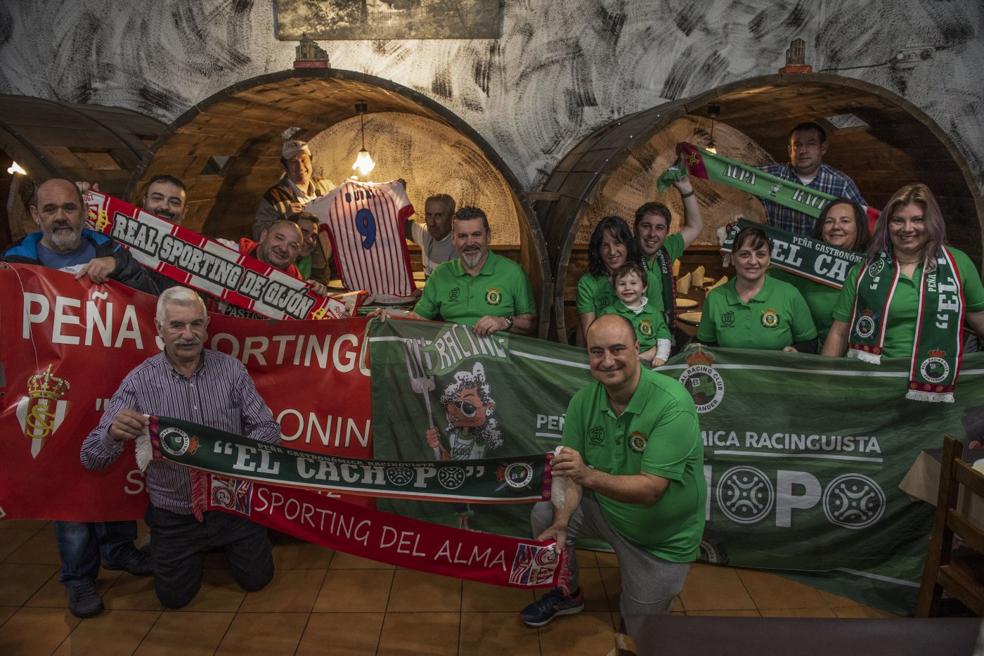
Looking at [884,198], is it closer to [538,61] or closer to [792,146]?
[792,146]

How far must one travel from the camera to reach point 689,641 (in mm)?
2418

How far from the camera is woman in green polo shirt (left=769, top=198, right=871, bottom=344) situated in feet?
16.3

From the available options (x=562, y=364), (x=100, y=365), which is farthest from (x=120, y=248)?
(x=562, y=364)

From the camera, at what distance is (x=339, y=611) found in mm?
4172

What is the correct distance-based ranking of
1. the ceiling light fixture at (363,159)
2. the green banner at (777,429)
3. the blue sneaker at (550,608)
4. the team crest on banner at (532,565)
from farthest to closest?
the ceiling light fixture at (363,159) < the green banner at (777,429) < the blue sneaker at (550,608) < the team crest on banner at (532,565)

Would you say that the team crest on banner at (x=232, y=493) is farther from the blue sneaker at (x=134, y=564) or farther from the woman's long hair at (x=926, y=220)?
the woman's long hair at (x=926, y=220)

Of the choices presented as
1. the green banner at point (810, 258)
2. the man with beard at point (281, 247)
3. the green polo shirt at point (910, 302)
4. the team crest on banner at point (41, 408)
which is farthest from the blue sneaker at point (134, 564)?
the green polo shirt at point (910, 302)

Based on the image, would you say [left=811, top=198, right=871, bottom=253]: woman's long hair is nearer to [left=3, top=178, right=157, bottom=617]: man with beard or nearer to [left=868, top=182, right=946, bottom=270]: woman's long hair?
[left=868, top=182, right=946, bottom=270]: woman's long hair

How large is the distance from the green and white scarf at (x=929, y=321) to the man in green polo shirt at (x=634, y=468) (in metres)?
1.44

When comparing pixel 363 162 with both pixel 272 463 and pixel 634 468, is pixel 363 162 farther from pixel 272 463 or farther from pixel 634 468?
pixel 634 468

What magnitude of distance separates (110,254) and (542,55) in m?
4.54

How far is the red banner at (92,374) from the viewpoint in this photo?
13.6 ft

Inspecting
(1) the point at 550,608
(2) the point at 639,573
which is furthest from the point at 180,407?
(2) the point at 639,573

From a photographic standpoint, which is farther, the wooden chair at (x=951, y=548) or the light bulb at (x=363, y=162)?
the light bulb at (x=363, y=162)
